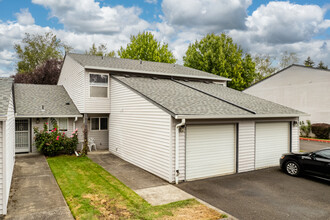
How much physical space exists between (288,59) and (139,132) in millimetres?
42467

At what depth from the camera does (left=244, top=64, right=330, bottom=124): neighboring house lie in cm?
2031

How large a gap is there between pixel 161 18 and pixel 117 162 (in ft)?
45.8

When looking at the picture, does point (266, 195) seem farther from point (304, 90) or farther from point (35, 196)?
point (304, 90)

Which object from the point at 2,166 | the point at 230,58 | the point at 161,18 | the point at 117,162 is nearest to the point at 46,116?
the point at 117,162

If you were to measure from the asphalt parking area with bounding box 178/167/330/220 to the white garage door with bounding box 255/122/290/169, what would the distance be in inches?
48.8

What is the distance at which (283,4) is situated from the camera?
16.2 meters

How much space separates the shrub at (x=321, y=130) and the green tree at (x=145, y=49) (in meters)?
21.8

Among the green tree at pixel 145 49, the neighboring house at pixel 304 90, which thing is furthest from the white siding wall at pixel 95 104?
the green tree at pixel 145 49

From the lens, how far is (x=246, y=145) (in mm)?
9992

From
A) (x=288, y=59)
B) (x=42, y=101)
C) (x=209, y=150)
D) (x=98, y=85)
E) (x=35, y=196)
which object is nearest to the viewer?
(x=35, y=196)

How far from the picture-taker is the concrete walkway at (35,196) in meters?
5.64

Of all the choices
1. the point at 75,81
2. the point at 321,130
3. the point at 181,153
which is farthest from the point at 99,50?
the point at 181,153

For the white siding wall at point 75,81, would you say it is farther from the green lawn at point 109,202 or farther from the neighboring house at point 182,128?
the green lawn at point 109,202

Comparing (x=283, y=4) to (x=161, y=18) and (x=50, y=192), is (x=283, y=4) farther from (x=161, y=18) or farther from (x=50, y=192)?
(x=50, y=192)
